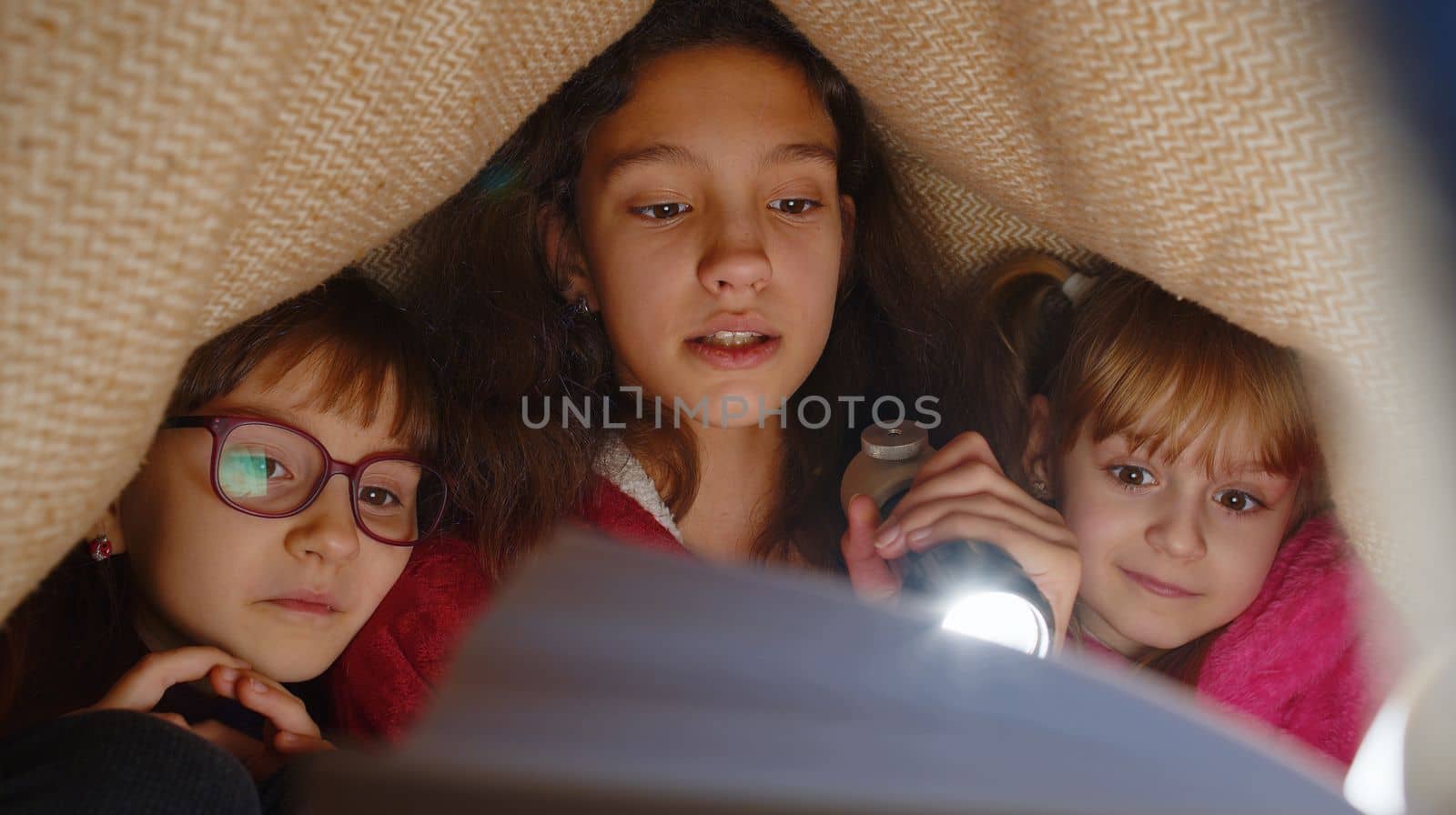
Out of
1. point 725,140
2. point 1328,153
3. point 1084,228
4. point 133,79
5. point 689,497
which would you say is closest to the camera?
point 133,79

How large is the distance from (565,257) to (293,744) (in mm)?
457

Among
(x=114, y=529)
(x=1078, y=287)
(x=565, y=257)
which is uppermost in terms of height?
(x=1078, y=287)

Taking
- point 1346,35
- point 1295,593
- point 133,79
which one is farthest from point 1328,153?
point 133,79

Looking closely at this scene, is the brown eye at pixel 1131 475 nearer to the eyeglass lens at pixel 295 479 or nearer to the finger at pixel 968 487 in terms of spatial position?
the finger at pixel 968 487

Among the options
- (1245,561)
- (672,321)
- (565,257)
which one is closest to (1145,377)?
Answer: (1245,561)

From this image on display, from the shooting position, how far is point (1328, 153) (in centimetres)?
60

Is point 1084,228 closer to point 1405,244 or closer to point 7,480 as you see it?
point 1405,244

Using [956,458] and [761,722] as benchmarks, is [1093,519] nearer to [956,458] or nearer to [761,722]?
[956,458]

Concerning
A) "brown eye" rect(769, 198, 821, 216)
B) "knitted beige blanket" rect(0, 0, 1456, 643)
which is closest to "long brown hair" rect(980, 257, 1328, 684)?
"knitted beige blanket" rect(0, 0, 1456, 643)

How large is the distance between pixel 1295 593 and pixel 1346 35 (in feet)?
1.76

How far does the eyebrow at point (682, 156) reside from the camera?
880mm

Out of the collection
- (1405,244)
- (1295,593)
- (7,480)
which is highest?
(1405,244)

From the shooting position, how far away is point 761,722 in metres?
0.28

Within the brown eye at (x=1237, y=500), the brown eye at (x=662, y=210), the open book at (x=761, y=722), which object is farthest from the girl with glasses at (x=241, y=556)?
the brown eye at (x=1237, y=500)
